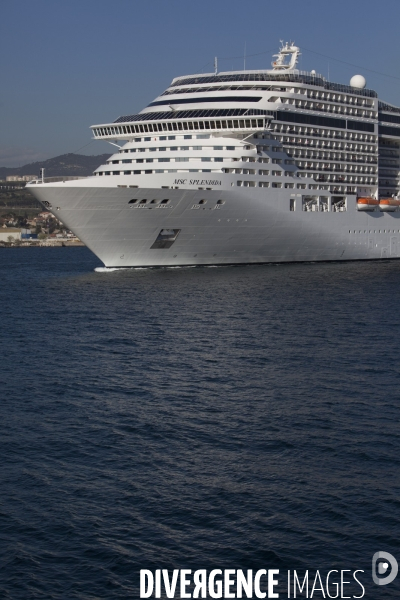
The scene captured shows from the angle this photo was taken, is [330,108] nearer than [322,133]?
No

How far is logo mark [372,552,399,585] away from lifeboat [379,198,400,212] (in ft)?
216

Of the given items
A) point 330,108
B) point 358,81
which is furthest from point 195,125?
point 358,81

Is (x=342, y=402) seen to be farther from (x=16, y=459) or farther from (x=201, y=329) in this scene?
(x=201, y=329)

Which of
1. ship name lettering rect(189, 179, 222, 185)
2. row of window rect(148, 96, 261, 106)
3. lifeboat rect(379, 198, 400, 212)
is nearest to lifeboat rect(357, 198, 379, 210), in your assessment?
lifeboat rect(379, 198, 400, 212)

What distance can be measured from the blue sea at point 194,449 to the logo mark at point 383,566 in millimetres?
169

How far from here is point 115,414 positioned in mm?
24797

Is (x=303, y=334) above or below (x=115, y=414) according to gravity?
above

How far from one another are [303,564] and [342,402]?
431 inches

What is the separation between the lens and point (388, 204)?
259ft

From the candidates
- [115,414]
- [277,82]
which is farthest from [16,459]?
[277,82]

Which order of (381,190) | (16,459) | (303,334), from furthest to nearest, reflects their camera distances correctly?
(381,190) → (303,334) → (16,459)

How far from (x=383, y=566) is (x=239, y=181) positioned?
5045cm

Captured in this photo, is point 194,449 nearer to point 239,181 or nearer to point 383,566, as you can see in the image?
point 383,566

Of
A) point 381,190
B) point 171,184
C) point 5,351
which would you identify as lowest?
point 5,351
